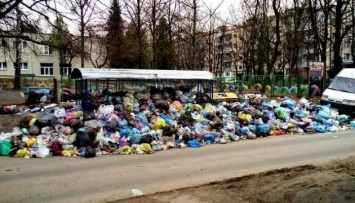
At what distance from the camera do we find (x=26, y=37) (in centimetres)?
886

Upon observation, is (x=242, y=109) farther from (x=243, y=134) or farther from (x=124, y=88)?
(x=124, y=88)

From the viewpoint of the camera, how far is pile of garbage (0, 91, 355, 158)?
31.0 ft

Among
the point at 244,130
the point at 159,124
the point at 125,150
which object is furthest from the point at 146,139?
the point at 244,130

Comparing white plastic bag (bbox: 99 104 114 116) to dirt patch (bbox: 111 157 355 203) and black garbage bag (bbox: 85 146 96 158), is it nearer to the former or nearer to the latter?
black garbage bag (bbox: 85 146 96 158)

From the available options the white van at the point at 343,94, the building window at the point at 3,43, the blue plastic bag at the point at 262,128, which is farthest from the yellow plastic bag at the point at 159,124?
the white van at the point at 343,94

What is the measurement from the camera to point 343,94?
53.0 feet

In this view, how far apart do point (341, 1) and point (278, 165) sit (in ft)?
68.8

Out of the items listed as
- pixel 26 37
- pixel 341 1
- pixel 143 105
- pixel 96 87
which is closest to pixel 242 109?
pixel 143 105

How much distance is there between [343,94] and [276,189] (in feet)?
40.3

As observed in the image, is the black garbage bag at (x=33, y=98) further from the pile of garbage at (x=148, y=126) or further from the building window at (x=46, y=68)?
the building window at (x=46, y=68)

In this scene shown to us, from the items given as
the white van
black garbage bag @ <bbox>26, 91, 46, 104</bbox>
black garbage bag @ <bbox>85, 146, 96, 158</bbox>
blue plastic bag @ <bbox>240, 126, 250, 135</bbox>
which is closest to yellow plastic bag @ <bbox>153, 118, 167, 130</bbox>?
blue plastic bag @ <bbox>240, 126, 250, 135</bbox>

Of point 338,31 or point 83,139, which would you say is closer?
point 83,139

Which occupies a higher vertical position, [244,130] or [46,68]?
[46,68]

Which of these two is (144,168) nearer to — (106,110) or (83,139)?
(83,139)
